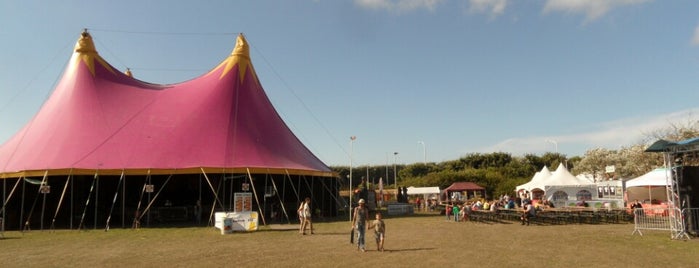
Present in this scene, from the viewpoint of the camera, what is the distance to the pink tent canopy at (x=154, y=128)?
1714 cm

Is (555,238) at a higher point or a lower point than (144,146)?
lower

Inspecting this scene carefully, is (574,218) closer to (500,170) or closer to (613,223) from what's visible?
(613,223)

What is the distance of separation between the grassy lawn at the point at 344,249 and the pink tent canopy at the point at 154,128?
9.59 ft

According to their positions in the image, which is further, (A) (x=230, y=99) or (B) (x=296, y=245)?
(A) (x=230, y=99)

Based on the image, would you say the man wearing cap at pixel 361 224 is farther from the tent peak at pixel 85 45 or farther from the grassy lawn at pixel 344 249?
the tent peak at pixel 85 45

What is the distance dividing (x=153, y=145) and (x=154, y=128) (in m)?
1.29

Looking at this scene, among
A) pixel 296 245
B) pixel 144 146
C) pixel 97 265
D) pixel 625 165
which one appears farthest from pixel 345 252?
pixel 625 165

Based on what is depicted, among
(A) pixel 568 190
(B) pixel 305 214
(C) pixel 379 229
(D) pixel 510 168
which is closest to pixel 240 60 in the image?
(B) pixel 305 214

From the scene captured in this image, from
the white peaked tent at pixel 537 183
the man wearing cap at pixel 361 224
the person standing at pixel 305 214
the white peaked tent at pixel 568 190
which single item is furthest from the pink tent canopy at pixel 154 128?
the white peaked tent at pixel 537 183

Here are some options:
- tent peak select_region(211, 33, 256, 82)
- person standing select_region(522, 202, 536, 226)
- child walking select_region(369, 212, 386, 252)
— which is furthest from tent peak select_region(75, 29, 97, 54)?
person standing select_region(522, 202, 536, 226)

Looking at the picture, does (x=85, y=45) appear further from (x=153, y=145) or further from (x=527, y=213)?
(x=527, y=213)

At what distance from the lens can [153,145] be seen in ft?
59.6

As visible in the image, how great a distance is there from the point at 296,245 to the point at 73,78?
49.9ft

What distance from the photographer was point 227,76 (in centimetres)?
2166
